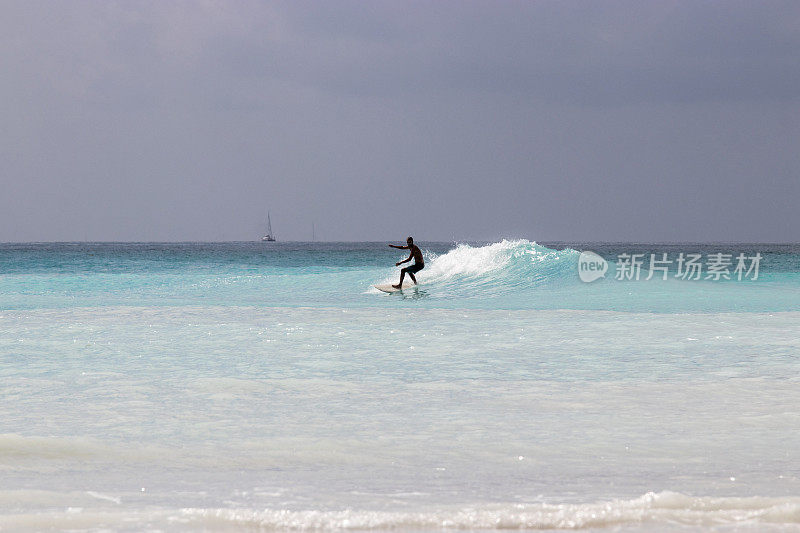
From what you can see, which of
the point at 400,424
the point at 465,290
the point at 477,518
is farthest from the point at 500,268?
the point at 477,518

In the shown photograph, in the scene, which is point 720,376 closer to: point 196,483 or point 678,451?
point 678,451

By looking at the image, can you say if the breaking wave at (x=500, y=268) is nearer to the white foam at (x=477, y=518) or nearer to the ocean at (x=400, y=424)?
the ocean at (x=400, y=424)

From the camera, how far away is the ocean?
3.62 meters

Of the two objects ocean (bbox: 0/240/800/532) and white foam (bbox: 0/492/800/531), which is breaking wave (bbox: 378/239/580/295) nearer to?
ocean (bbox: 0/240/800/532)

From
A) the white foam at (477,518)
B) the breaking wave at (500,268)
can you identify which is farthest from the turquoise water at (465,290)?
the white foam at (477,518)

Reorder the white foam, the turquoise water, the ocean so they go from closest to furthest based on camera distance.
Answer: the white foam < the ocean < the turquoise water

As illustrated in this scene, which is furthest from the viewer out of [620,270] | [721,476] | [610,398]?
[620,270]

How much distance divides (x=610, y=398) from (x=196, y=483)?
3.89m

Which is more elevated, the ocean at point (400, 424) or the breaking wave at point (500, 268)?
the breaking wave at point (500, 268)

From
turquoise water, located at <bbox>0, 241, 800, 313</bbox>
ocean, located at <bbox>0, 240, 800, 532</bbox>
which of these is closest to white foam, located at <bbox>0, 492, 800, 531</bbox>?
ocean, located at <bbox>0, 240, 800, 532</bbox>

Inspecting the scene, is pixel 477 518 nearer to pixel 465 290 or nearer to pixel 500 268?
pixel 465 290

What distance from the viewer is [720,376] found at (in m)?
7.88

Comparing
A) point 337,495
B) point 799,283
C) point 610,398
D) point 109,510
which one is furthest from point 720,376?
point 799,283

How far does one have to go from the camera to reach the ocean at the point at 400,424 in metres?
3.62
